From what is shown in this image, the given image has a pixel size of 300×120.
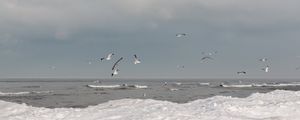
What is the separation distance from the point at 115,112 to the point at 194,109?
3897 mm

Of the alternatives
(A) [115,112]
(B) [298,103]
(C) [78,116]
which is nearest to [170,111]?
(A) [115,112]

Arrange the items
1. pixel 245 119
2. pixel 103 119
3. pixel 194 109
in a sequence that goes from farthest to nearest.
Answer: pixel 194 109, pixel 103 119, pixel 245 119

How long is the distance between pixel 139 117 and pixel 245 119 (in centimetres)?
464

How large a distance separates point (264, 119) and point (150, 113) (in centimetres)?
514

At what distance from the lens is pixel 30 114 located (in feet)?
80.0

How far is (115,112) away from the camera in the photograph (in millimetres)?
23641

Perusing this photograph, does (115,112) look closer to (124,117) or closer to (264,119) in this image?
(124,117)

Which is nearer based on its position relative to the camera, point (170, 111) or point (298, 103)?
point (170, 111)

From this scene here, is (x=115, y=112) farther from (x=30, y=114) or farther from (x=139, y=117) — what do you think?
(x=30, y=114)

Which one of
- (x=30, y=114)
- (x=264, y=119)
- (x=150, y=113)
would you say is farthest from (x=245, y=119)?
(x=30, y=114)

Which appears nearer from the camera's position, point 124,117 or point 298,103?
point 124,117

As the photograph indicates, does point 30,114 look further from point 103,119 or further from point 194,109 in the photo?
point 194,109

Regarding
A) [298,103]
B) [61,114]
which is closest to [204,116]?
[298,103]

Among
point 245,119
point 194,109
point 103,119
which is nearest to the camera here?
point 245,119
